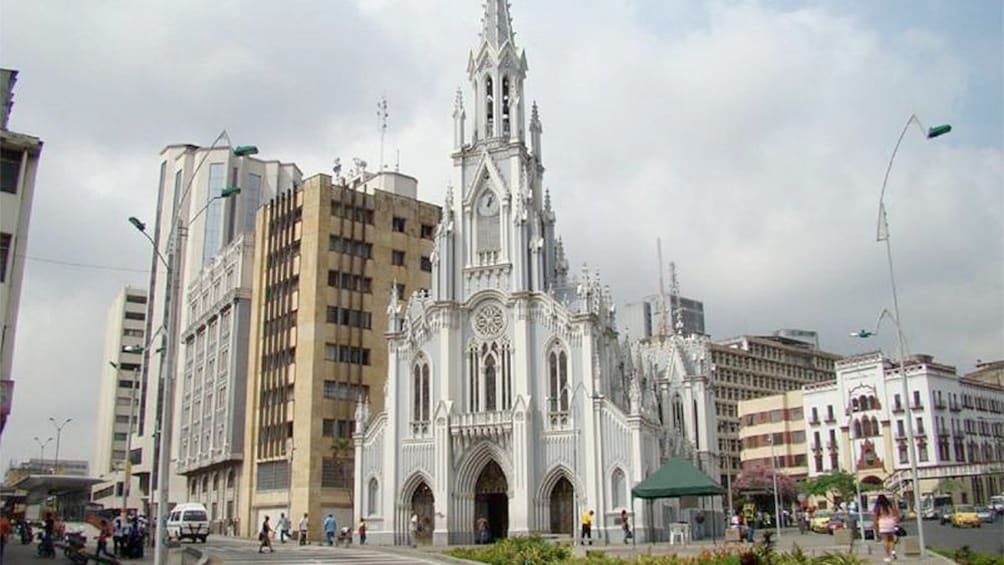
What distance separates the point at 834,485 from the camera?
287 ft

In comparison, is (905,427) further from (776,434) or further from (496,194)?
(496,194)

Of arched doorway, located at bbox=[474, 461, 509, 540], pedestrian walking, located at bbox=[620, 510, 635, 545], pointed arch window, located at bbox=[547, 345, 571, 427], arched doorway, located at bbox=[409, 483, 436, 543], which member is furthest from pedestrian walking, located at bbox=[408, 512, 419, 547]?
pedestrian walking, located at bbox=[620, 510, 635, 545]

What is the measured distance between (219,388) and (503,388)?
32.2 meters

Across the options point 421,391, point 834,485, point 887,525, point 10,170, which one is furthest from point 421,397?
point 834,485

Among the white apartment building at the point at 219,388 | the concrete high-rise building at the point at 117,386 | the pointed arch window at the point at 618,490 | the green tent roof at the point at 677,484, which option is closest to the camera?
the green tent roof at the point at 677,484

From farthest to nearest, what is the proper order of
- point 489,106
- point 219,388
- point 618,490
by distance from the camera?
point 219,388 < point 489,106 < point 618,490

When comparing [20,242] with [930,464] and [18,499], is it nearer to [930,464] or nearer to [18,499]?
[18,499]

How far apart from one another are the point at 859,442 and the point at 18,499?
237ft

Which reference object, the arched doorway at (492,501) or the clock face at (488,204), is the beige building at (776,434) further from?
the clock face at (488,204)

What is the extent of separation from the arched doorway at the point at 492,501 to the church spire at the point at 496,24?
85.5 ft

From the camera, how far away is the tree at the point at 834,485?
3435 inches

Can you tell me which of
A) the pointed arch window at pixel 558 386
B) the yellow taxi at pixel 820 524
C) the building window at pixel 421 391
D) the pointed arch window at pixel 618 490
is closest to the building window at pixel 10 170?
the building window at pixel 421 391

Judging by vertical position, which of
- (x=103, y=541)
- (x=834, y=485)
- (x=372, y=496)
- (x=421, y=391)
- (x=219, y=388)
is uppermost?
(x=219, y=388)

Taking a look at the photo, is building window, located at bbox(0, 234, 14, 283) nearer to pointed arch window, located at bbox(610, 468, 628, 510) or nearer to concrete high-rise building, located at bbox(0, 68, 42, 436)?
concrete high-rise building, located at bbox(0, 68, 42, 436)
